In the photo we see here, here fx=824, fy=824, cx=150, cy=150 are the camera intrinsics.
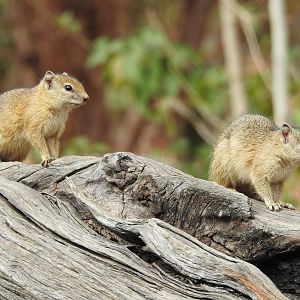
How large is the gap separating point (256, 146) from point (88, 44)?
9101mm

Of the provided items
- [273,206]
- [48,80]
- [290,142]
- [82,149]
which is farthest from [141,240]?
[82,149]

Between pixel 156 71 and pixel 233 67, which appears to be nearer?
pixel 156 71

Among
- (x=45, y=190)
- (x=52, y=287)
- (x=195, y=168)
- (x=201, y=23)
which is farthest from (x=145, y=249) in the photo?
(x=201, y=23)

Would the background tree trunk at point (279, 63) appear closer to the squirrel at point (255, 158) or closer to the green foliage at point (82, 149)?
the green foliage at point (82, 149)

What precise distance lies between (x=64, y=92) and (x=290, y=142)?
81.4 inches

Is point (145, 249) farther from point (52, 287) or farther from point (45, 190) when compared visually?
point (45, 190)

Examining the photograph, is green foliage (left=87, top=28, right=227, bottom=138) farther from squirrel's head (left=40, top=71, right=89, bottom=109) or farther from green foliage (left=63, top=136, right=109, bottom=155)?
squirrel's head (left=40, top=71, right=89, bottom=109)

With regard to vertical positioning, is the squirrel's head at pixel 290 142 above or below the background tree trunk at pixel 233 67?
below

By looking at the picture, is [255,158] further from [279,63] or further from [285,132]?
[279,63]

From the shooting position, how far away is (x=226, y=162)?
6562 millimetres

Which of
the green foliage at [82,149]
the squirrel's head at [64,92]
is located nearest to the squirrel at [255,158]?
the squirrel's head at [64,92]

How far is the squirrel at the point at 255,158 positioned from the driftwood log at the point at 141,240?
76 centimetres

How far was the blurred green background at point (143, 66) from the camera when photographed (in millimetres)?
12398

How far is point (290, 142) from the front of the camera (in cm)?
649
